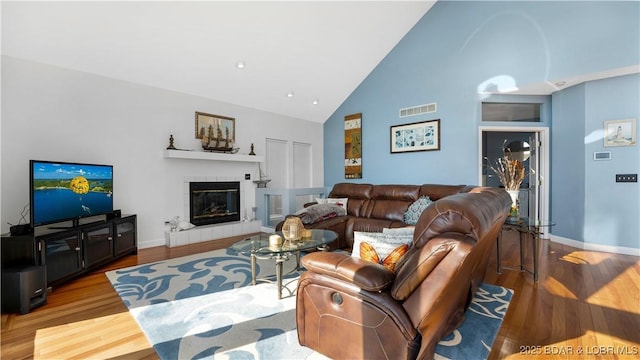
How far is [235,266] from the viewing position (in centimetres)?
348

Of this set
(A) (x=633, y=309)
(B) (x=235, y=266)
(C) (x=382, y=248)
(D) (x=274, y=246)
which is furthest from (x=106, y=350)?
(A) (x=633, y=309)

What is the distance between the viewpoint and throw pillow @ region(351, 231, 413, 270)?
1.78m

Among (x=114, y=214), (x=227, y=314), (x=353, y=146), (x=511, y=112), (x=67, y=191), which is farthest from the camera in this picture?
(x=353, y=146)

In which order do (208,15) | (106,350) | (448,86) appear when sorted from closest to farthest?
1. (106,350)
2. (208,15)
3. (448,86)

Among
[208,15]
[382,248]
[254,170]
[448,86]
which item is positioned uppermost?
[208,15]

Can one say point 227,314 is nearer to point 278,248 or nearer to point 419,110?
point 278,248

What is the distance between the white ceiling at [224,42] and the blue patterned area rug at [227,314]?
279 cm

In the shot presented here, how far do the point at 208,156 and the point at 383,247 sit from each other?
3946mm

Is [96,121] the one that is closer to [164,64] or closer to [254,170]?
[164,64]

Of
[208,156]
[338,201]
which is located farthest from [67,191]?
[338,201]

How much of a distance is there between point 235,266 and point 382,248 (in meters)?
2.25

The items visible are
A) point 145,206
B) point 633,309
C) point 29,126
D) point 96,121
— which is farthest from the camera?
point 145,206

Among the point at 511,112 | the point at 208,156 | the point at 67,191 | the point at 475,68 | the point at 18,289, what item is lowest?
the point at 18,289

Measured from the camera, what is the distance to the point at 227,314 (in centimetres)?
229
